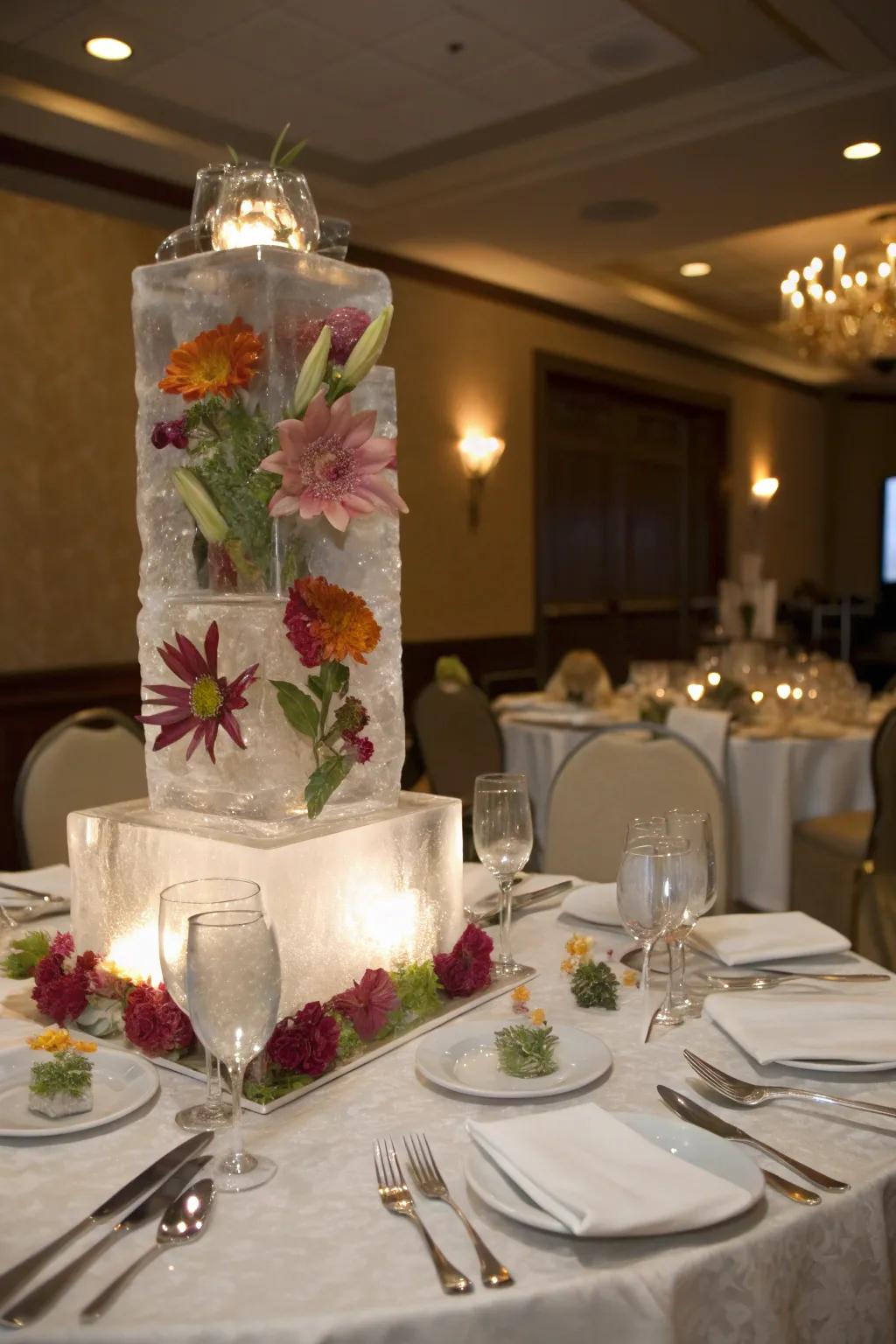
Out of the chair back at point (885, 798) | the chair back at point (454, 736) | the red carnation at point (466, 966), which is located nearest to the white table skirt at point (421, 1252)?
the red carnation at point (466, 966)

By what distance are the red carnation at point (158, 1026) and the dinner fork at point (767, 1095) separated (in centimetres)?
55

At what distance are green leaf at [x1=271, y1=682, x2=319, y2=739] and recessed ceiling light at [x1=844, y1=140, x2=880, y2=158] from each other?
460 cm

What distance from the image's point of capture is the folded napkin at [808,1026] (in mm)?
1255

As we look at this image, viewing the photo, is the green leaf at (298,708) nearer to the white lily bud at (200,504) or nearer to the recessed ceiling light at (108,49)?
the white lily bud at (200,504)

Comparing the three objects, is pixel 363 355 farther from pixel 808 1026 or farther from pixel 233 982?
pixel 808 1026

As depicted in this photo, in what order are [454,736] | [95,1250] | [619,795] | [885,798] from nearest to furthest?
[95,1250] → [619,795] → [885,798] → [454,736]

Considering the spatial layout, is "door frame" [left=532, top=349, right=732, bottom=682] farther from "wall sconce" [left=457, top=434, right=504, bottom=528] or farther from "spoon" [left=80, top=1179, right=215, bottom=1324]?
"spoon" [left=80, top=1179, right=215, bottom=1324]

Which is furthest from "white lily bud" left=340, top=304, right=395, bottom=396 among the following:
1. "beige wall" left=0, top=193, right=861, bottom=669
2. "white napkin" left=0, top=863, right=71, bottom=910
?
"beige wall" left=0, top=193, right=861, bottom=669

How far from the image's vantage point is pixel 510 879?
1628 millimetres

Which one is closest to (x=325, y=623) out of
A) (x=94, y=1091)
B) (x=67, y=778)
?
(x=94, y=1091)

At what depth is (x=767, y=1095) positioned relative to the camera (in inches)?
46.3

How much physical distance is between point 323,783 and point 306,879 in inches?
4.6

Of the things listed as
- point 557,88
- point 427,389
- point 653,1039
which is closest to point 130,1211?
point 653,1039

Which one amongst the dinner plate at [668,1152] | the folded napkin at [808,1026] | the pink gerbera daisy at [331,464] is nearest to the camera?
the dinner plate at [668,1152]
